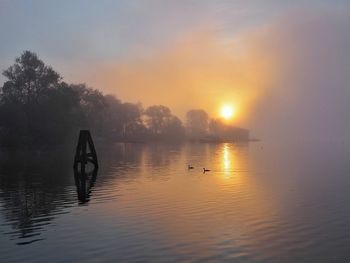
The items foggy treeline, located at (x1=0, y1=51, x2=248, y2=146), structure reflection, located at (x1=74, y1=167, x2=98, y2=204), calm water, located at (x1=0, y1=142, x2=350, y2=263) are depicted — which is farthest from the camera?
foggy treeline, located at (x1=0, y1=51, x2=248, y2=146)

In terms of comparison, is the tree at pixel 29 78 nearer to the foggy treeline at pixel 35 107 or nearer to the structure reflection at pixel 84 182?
the foggy treeline at pixel 35 107

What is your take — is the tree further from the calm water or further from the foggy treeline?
the calm water

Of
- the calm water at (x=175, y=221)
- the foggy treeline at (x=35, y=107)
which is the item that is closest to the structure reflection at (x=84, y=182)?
the calm water at (x=175, y=221)

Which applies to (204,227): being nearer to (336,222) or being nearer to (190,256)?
(190,256)

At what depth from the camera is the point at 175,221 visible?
28.8 meters

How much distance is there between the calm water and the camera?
21.6 m

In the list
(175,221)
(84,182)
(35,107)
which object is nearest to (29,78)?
(35,107)

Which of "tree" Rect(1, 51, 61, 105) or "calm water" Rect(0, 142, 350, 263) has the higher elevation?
"tree" Rect(1, 51, 61, 105)

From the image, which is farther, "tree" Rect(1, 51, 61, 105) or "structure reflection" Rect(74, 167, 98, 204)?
"tree" Rect(1, 51, 61, 105)

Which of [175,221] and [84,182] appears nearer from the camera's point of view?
[175,221]

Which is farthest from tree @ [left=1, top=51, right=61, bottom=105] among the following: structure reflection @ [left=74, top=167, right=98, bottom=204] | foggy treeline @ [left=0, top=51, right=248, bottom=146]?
structure reflection @ [left=74, top=167, right=98, bottom=204]

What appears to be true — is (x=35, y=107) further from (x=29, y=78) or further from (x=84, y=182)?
(x=84, y=182)

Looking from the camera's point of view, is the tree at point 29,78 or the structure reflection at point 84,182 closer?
the structure reflection at point 84,182

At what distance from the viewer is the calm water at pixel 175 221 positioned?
21.6 m
